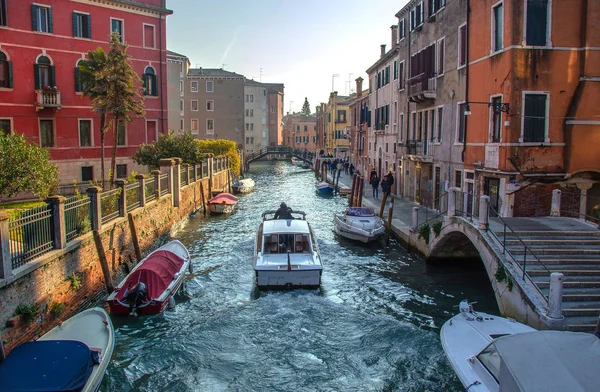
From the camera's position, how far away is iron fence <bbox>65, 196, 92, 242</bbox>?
41.1 feet

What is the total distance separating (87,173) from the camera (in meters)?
30.6

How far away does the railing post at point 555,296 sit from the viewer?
925 cm

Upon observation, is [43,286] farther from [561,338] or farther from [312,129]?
[312,129]

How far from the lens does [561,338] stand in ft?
22.3

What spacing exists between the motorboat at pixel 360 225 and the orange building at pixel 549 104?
228 inches

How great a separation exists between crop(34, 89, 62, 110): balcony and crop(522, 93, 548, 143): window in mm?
24432

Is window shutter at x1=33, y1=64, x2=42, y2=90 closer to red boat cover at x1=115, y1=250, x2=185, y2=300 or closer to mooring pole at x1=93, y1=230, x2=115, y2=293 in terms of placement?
mooring pole at x1=93, y1=230, x2=115, y2=293

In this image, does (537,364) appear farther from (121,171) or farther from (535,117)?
(121,171)

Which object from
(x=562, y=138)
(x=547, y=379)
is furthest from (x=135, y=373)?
(x=562, y=138)

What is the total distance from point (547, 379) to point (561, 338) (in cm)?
97

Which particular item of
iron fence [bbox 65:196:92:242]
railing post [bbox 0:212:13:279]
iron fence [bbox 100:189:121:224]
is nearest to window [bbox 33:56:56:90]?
iron fence [bbox 100:189:121:224]

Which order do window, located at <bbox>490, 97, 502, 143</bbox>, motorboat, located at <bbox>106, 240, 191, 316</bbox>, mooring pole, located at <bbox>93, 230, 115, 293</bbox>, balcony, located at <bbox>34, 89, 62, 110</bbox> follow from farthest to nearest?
balcony, located at <bbox>34, 89, 62, 110</bbox> < window, located at <bbox>490, 97, 502, 143</bbox> < mooring pole, located at <bbox>93, 230, 115, 293</bbox> < motorboat, located at <bbox>106, 240, 191, 316</bbox>

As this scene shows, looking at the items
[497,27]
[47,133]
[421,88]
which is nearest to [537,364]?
[497,27]

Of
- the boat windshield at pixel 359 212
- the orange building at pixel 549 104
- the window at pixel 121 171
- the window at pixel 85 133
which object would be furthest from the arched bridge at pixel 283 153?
the orange building at pixel 549 104
